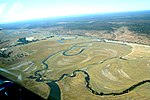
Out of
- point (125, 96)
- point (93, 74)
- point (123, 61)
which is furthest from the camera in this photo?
point (123, 61)

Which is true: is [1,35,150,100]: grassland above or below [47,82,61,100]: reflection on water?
below

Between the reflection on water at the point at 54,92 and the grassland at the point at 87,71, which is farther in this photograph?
the grassland at the point at 87,71

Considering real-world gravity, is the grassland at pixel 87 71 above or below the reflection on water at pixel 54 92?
below

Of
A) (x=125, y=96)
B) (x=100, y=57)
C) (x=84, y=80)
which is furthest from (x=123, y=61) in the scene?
(x=125, y=96)

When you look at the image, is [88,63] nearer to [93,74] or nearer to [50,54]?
[93,74]

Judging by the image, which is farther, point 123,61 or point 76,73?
point 123,61

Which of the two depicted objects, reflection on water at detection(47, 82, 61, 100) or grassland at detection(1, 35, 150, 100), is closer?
reflection on water at detection(47, 82, 61, 100)

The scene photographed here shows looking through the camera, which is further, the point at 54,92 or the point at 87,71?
the point at 87,71

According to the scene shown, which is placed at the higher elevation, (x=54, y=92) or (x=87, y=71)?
(x=54, y=92)

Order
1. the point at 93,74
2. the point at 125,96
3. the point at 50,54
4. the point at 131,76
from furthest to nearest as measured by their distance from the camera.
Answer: the point at 50,54, the point at 93,74, the point at 131,76, the point at 125,96
